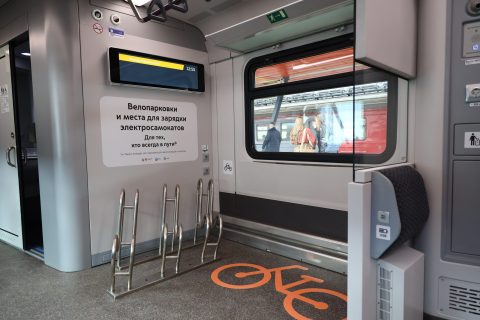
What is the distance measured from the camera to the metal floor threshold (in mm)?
2695

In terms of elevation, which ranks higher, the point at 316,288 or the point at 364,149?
the point at 364,149

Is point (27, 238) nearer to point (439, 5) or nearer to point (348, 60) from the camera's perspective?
point (348, 60)

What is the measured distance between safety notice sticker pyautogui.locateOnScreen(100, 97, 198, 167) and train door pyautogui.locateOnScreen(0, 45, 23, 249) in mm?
1136

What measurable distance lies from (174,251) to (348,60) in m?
2.49

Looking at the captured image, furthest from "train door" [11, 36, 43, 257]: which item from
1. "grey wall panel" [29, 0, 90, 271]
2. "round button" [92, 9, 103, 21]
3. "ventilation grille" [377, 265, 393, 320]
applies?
"ventilation grille" [377, 265, 393, 320]

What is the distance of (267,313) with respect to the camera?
2.09m

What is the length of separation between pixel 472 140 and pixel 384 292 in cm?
90

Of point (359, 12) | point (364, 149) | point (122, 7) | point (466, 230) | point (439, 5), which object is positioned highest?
point (122, 7)

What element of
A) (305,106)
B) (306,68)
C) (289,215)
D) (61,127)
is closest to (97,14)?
(61,127)

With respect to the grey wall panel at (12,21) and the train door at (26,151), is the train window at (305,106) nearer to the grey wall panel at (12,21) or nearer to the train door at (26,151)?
the grey wall panel at (12,21)

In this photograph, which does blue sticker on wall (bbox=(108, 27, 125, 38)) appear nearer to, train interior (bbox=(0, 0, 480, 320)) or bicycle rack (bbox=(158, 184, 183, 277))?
train interior (bbox=(0, 0, 480, 320))

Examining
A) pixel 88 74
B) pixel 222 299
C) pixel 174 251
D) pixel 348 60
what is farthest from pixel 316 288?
pixel 88 74

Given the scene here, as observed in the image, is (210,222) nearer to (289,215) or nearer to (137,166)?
(289,215)

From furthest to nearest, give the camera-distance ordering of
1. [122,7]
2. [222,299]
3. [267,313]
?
[122,7]
[222,299]
[267,313]
